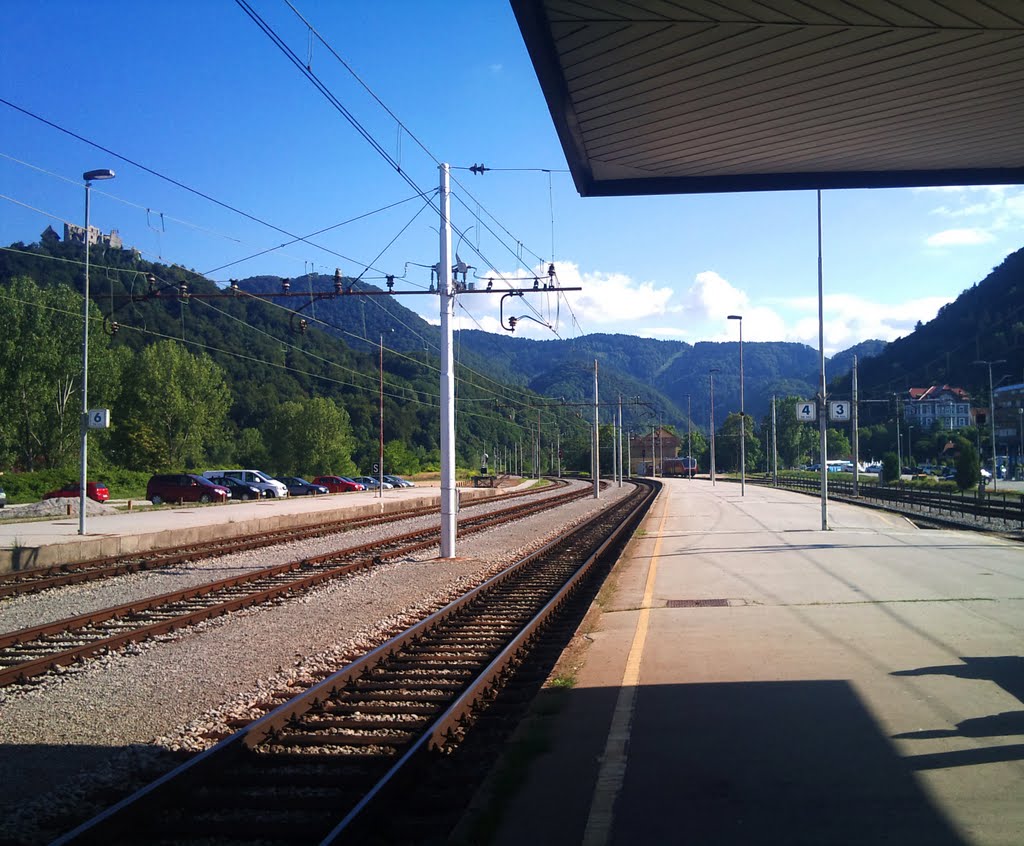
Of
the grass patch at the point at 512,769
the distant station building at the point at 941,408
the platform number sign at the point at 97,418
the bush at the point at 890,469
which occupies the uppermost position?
the distant station building at the point at 941,408

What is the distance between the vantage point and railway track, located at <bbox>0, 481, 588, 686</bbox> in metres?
9.48

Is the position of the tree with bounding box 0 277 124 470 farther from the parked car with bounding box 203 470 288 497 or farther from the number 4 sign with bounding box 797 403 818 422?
the number 4 sign with bounding box 797 403 818 422

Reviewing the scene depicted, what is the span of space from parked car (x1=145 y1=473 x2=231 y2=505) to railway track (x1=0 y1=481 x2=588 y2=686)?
2690 centimetres

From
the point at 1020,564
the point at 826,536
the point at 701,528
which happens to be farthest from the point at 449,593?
the point at 701,528

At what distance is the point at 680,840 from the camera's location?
171 inches

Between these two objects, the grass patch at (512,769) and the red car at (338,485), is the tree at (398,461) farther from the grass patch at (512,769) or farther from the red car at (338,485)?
the grass patch at (512,769)

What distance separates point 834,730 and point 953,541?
16044 mm

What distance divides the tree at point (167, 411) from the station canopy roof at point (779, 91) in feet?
237

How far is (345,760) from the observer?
6.11 meters

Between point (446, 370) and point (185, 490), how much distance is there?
30.8 m

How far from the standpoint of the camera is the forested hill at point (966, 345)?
89.3 metres

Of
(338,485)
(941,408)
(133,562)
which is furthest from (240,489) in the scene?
(941,408)

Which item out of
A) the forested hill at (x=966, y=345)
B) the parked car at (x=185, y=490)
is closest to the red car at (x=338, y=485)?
the parked car at (x=185, y=490)

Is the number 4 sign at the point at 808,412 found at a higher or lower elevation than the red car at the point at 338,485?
higher
